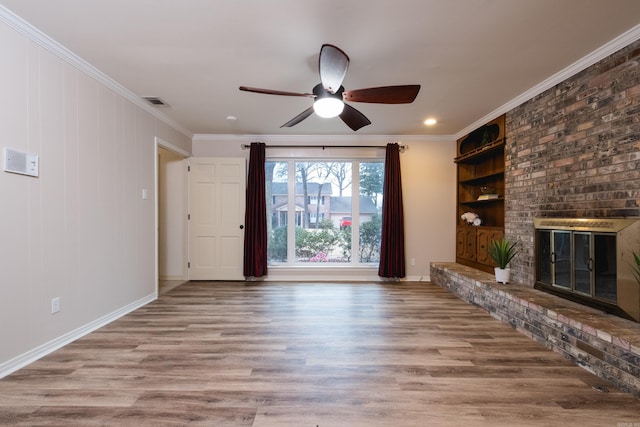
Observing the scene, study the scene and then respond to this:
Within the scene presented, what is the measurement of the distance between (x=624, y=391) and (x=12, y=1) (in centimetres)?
469

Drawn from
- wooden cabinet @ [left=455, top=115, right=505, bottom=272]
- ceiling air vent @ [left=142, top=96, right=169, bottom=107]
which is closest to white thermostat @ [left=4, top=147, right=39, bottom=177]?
ceiling air vent @ [left=142, top=96, right=169, bottom=107]

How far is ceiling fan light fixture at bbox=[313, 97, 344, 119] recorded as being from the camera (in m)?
2.35

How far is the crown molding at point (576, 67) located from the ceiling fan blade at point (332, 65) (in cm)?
221

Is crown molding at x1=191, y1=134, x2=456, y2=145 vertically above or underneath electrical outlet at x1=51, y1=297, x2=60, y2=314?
above

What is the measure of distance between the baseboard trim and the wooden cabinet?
184 inches

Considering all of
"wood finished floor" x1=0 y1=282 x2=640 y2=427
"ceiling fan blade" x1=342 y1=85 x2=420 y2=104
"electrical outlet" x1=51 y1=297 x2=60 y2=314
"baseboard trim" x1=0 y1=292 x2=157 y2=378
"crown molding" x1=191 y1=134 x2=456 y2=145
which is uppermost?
"crown molding" x1=191 y1=134 x2=456 y2=145

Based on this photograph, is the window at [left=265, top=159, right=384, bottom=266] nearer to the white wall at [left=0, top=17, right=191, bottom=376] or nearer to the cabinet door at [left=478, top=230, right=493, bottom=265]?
the cabinet door at [left=478, top=230, right=493, bottom=265]

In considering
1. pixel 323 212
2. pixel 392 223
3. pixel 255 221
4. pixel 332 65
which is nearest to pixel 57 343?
pixel 255 221

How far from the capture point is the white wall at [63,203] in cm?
201

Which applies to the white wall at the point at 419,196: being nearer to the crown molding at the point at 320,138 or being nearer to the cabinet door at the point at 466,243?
the crown molding at the point at 320,138

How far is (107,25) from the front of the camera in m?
2.08

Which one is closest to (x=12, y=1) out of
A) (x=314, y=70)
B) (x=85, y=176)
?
(x=85, y=176)

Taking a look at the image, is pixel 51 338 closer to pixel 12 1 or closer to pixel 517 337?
pixel 12 1

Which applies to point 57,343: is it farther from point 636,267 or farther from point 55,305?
point 636,267
